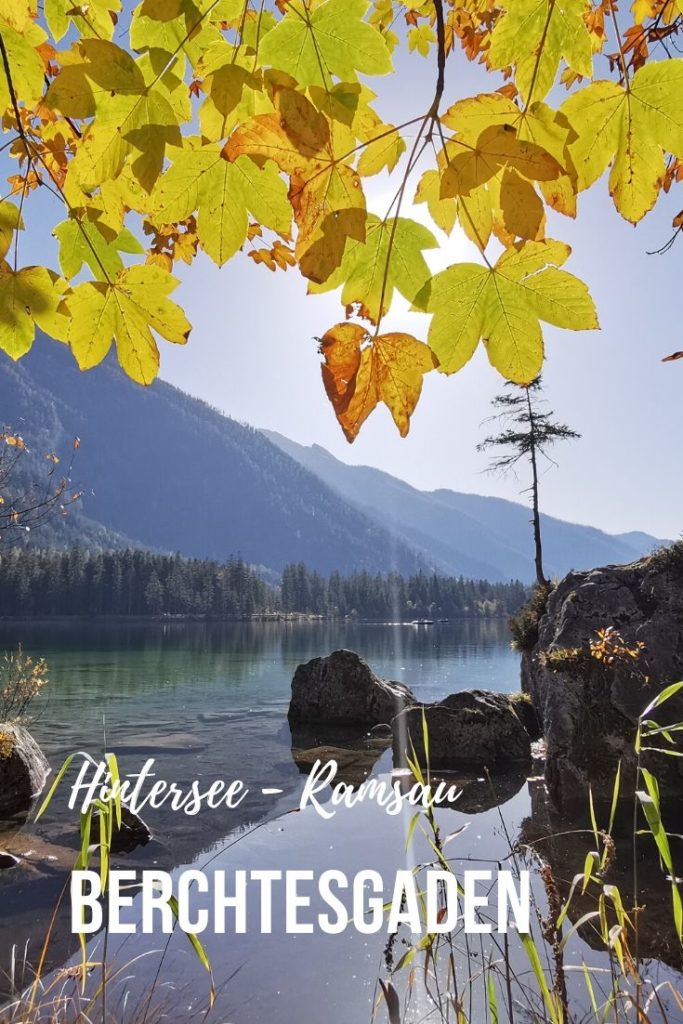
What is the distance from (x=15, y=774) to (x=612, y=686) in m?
10.1

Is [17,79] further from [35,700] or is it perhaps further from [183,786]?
[35,700]

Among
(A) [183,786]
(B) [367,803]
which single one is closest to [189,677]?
(A) [183,786]

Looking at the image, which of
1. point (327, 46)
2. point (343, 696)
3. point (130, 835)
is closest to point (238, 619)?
point (343, 696)

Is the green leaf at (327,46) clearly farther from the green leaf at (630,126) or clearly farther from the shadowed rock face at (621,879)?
the shadowed rock face at (621,879)

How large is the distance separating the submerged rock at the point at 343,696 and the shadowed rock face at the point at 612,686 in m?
9.19

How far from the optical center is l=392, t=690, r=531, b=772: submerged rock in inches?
524

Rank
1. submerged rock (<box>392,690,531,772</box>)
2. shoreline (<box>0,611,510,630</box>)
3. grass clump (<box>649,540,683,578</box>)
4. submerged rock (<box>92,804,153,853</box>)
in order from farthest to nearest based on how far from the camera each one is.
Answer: shoreline (<box>0,611,510,630</box>) → submerged rock (<box>392,690,531,772</box>) → grass clump (<box>649,540,683,578</box>) → submerged rock (<box>92,804,153,853</box>)

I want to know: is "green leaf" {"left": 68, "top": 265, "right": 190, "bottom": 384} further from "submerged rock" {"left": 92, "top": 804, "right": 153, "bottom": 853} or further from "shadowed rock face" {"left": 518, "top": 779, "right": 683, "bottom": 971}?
"submerged rock" {"left": 92, "top": 804, "right": 153, "bottom": 853}

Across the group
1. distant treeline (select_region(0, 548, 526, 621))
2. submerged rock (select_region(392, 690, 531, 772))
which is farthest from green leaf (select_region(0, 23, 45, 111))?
distant treeline (select_region(0, 548, 526, 621))

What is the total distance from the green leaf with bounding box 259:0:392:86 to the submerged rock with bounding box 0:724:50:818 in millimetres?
12063

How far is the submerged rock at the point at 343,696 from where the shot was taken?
1900cm

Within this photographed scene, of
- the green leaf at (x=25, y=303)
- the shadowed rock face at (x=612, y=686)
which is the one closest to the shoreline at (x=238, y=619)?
the shadowed rock face at (x=612, y=686)

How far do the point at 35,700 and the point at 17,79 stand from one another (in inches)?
1007

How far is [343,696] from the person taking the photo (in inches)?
758
